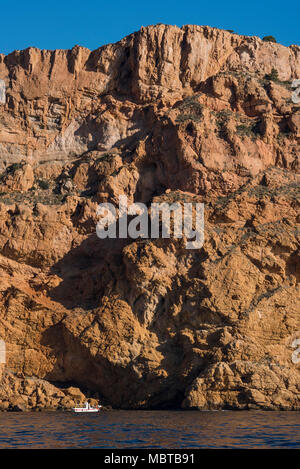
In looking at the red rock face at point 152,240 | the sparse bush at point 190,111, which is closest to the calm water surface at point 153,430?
the red rock face at point 152,240

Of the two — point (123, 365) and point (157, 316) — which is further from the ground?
point (157, 316)

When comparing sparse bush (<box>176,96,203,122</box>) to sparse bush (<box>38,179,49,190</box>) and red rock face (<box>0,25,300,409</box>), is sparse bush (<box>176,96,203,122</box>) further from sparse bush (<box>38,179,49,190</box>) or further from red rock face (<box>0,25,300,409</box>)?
sparse bush (<box>38,179,49,190</box>)

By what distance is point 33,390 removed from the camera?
1764 inches

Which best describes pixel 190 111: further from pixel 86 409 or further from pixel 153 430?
pixel 153 430

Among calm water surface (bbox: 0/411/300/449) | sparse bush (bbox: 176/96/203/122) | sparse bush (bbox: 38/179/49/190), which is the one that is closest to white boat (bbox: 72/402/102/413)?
calm water surface (bbox: 0/411/300/449)

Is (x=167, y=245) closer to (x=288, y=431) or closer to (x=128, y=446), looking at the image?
(x=288, y=431)

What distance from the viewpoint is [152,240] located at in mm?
46500

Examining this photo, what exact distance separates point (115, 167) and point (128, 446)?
30.9m

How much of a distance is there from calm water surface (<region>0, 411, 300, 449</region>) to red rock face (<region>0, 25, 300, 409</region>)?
11.9 ft

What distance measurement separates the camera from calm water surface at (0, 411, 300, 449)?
2733 centimetres

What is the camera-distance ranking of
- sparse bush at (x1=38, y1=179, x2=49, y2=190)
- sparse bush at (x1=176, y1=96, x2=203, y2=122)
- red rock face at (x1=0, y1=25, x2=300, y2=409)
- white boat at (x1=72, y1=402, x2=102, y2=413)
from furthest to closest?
Result: sparse bush at (x1=38, y1=179, x2=49, y2=190) → sparse bush at (x1=176, y1=96, x2=203, y2=122) → red rock face at (x1=0, y1=25, x2=300, y2=409) → white boat at (x1=72, y1=402, x2=102, y2=413)

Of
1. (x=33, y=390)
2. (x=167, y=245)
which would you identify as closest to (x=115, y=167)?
(x=167, y=245)

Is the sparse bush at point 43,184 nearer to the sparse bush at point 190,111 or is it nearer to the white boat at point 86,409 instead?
the sparse bush at point 190,111

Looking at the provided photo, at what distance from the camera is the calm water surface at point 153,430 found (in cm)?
2733
